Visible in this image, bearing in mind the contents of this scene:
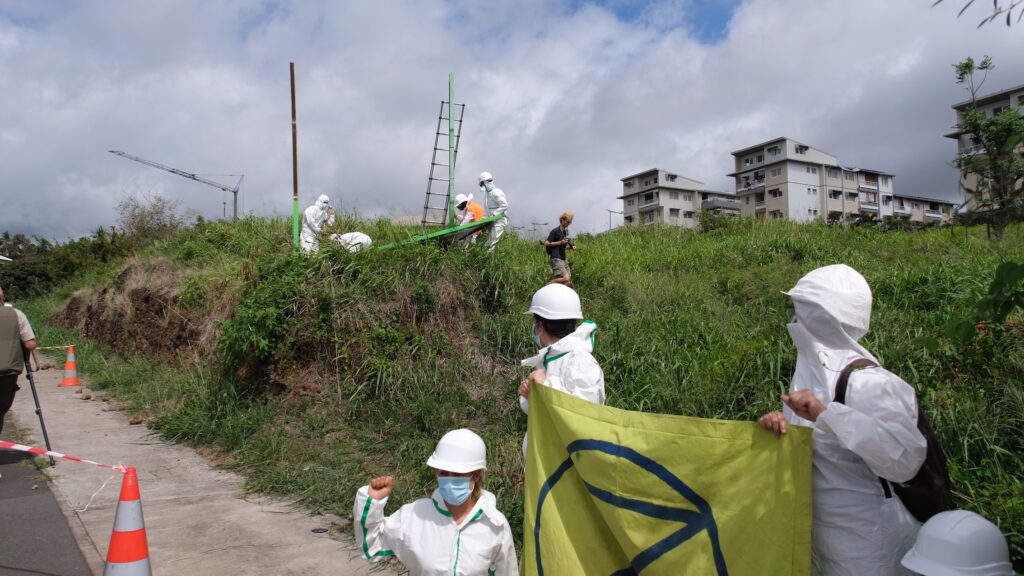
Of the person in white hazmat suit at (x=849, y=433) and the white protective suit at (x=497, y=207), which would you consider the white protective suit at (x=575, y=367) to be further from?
the white protective suit at (x=497, y=207)

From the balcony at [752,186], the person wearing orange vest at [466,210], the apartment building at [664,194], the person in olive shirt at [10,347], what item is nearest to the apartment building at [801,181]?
the balcony at [752,186]

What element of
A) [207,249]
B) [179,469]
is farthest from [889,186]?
[179,469]

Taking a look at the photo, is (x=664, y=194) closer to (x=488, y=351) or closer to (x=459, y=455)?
(x=488, y=351)

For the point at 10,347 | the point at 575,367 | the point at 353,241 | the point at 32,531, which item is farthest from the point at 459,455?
the point at 353,241

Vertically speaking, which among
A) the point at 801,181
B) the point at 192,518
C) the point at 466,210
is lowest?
the point at 192,518

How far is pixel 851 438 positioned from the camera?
2.11 meters

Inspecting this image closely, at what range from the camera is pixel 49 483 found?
6.16m

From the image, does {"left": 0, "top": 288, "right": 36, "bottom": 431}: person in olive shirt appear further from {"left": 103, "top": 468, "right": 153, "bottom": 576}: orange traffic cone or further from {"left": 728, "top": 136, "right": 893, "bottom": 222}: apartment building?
{"left": 728, "top": 136, "right": 893, "bottom": 222}: apartment building

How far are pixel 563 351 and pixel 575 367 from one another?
0.13 m

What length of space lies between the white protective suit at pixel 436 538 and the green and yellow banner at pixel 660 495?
151 millimetres

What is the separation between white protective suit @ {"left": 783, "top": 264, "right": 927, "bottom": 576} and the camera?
209 cm

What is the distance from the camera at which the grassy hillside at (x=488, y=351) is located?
4.80 m

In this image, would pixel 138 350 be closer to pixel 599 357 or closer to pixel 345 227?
pixel 345 227

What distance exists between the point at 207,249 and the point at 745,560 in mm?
15645
